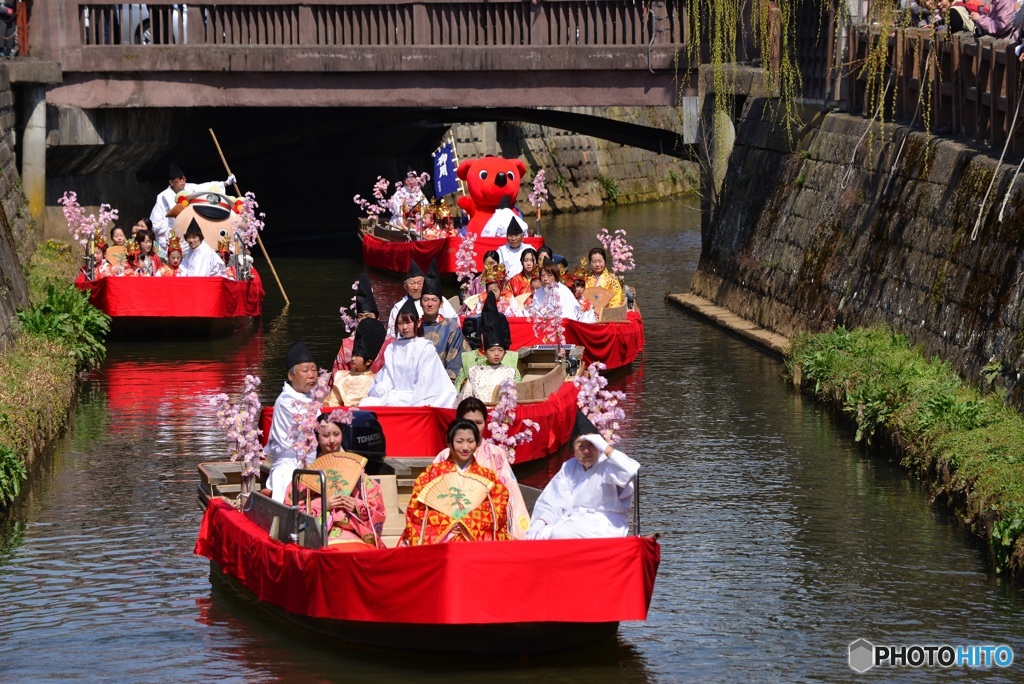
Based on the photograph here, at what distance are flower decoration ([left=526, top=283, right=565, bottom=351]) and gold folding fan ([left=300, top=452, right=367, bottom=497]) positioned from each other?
8053 millimetres

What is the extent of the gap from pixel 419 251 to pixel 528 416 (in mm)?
17055

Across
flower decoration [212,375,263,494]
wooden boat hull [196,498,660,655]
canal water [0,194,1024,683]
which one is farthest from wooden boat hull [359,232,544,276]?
wooden boat hull [196,498,660,655]

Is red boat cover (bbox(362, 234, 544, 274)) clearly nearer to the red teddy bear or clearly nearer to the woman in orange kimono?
the red teddy bear

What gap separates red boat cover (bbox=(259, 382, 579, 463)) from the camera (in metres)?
17.0

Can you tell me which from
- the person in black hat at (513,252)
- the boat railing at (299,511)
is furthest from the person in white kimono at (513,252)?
the boat railing at (299,511)

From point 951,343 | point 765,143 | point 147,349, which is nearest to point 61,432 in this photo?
point 147,349

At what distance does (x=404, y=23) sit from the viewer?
3138 centimetres

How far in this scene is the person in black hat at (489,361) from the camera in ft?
60.1

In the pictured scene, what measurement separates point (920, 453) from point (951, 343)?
205 cm

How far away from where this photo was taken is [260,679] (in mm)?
12117

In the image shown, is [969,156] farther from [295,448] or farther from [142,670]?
[142,670]

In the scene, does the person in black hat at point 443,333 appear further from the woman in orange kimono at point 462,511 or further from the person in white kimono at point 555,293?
the woman in orange kimono at point 462,511

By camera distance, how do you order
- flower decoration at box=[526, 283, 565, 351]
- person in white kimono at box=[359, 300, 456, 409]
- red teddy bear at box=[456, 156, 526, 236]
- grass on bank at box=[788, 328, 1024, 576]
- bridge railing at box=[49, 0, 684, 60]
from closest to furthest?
grass on bank at box=[788, 328, 1024, 576] < person in white kimono at box=[359, 300, 456, 409] < flower decoration at box=[526, 283, 565, 351] < bridge railing at box=[49, 0, 684, 60] < red teddy bear at box=[456, 156, 526, 236]

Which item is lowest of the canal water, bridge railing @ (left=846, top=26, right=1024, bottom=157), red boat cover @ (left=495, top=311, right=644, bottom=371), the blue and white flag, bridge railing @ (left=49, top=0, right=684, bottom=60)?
the canal water
